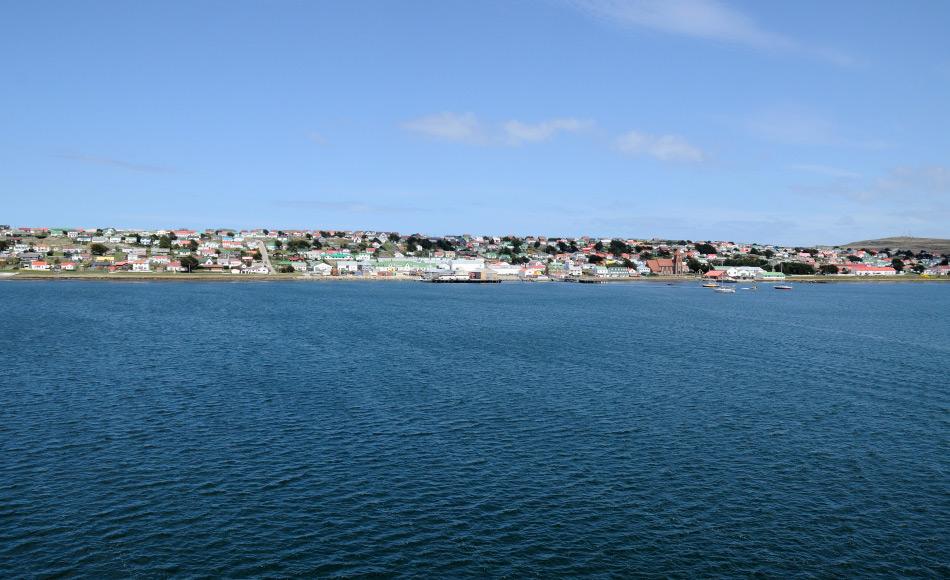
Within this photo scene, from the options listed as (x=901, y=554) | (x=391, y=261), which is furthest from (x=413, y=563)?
(x=391, y=261)

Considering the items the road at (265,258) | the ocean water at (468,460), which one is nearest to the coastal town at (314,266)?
the road at (265,258)

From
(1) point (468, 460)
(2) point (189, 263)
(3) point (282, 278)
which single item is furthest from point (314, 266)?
(1) point (468, 460)

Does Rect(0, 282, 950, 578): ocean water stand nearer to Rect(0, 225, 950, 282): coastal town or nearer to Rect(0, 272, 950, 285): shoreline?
Rect(0, 272, 950, 285): shoreline

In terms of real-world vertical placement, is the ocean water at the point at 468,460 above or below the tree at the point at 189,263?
below

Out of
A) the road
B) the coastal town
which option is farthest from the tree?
the road

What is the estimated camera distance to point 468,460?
20.6m

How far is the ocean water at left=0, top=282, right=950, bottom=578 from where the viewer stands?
14.7 meters

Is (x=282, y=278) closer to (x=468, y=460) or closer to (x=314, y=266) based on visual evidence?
(x=314, y=266)

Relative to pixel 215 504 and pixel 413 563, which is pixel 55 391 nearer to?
pixel 215 504

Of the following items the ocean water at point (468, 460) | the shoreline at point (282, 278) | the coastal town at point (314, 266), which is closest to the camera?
the ocean water at point (468, 460)

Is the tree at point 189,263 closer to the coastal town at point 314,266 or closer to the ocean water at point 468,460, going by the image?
the coastal town at point 314,266

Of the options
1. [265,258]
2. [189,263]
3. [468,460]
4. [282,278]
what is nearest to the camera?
[468,460]

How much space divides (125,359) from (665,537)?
109 ft

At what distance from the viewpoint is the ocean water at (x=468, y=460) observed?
14656 mm
